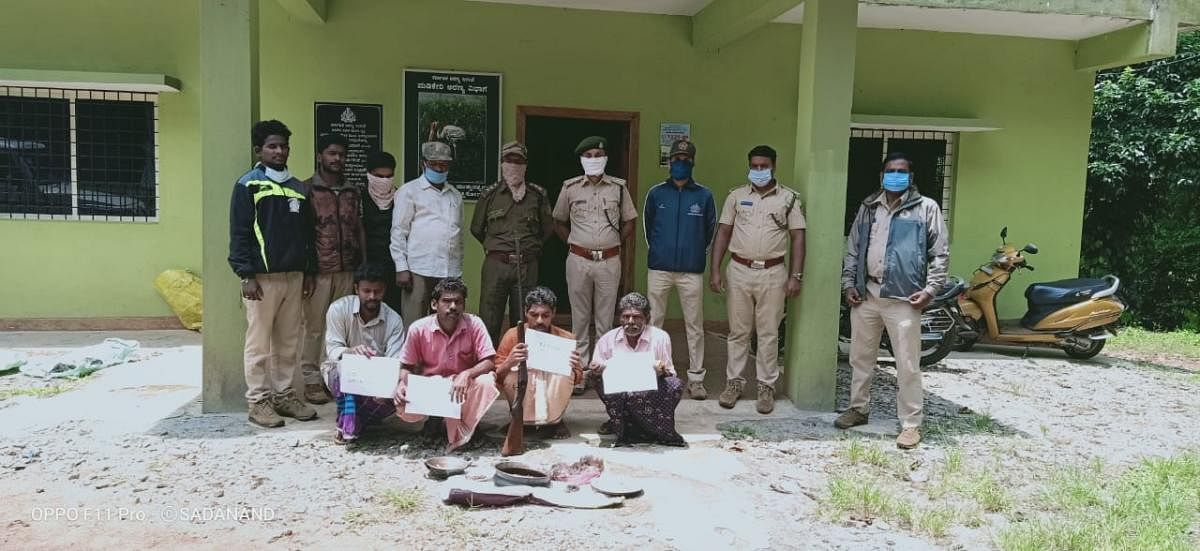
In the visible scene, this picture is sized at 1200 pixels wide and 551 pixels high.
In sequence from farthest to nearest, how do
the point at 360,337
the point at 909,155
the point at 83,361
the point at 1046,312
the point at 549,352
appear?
the point at 909,155 → the point at 1046,312 → the point at 83,361 → the point at 360,337 → the point at 549,352

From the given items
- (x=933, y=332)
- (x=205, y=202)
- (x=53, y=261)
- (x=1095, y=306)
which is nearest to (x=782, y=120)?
(x=933, y=332)

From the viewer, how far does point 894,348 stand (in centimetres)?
521

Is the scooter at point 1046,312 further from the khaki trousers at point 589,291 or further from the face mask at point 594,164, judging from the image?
the face mask at point 594,164

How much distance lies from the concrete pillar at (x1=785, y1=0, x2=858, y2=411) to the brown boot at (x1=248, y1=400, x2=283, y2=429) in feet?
11.3

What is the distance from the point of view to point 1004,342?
317 inches

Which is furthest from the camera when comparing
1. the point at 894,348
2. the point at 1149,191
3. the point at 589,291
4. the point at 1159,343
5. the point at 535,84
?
the point at 1149,191

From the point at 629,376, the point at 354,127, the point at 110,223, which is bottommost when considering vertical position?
the point at 629,376

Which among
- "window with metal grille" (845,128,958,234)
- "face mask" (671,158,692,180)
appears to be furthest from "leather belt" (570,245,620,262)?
"window with metal grille" (845,128,958,234)

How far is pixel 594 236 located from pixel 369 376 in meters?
1.92

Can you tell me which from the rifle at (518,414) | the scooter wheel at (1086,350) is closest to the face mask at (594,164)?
the rifle at (518,414)

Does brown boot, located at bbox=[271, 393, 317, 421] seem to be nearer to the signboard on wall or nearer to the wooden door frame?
the signboard on wall

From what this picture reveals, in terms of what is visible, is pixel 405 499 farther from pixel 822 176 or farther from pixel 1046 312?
pixel 1046 312

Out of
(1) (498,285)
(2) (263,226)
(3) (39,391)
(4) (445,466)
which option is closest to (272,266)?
(2) (263,226)

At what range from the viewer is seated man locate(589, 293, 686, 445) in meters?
4.77
